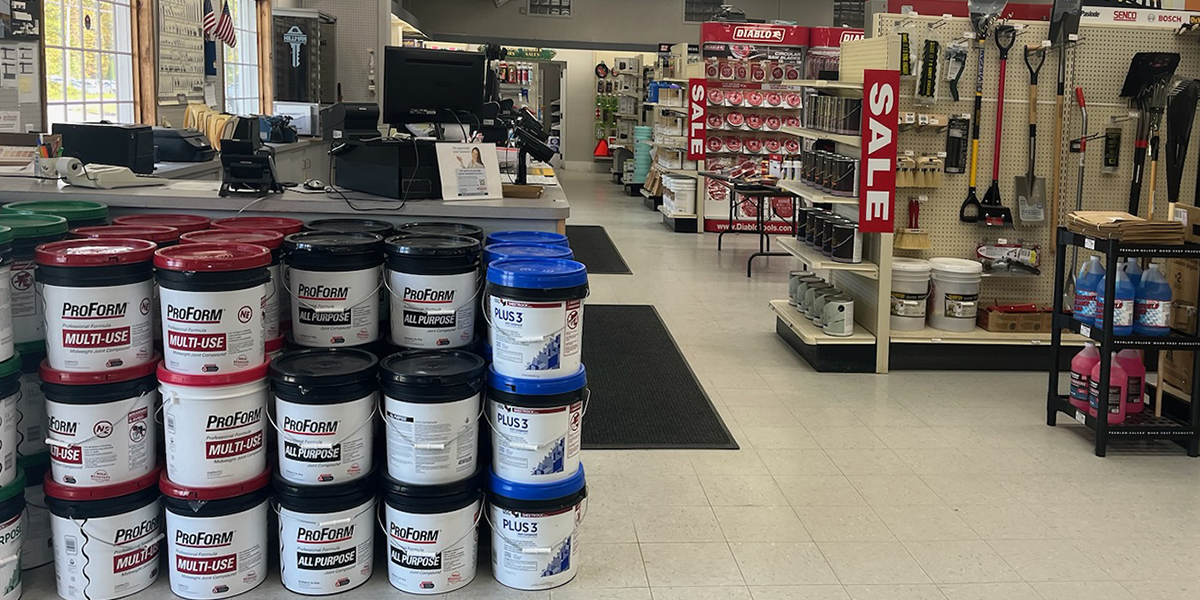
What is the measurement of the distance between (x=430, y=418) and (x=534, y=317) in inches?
16.3

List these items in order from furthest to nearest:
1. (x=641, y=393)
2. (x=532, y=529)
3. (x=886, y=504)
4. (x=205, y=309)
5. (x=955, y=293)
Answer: (x=955, y=293), (x=641, y=393), (x=886, y=504), (x=532, y=529), (x=205, y=309)

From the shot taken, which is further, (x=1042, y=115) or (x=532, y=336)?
(x=1042, y=115)

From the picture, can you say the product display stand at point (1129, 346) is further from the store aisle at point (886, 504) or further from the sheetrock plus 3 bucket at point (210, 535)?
the sheetrock plus 3 bucket at point (210, 535)

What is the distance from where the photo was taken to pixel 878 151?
560cm

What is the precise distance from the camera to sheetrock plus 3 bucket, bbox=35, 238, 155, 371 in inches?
111

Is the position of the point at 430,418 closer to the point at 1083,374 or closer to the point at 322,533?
the point at 322,533

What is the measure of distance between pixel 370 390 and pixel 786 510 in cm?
164

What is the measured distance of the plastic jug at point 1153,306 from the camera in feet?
14.3

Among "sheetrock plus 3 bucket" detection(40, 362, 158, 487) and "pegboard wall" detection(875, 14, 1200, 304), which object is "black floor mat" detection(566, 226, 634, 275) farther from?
"sheetrock plus 3 bucket" detection(40, 362, 158, 487)

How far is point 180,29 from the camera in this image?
7.39 meters

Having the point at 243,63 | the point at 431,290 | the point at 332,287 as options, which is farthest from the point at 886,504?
the point at 243,63

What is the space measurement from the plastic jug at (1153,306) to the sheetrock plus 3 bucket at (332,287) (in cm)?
324

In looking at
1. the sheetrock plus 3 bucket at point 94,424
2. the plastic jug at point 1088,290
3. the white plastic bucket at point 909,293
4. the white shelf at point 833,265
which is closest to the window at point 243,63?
the white shelf at point 833,265

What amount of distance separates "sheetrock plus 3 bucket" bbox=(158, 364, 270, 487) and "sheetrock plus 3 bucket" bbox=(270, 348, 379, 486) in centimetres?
8
